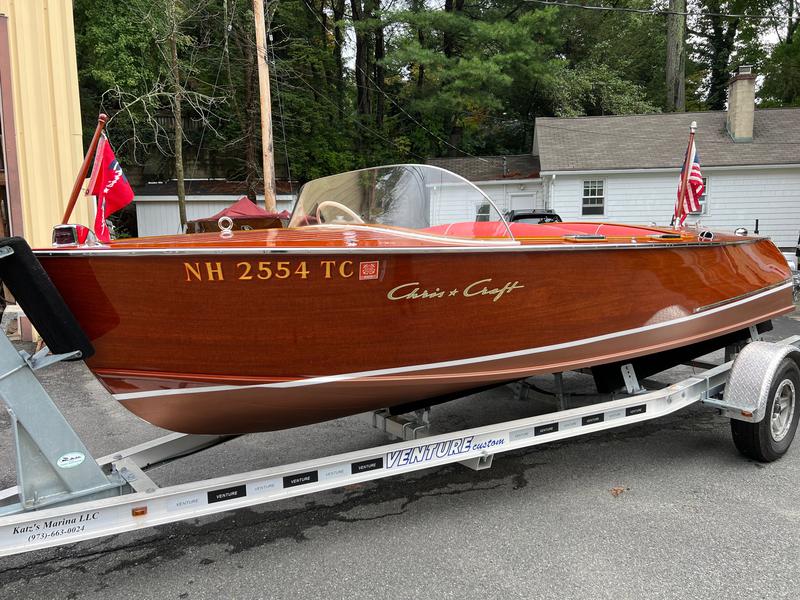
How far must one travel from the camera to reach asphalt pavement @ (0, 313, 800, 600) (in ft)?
8.87

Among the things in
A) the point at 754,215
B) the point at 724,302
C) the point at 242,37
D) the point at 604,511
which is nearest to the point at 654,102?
the point at 754,215

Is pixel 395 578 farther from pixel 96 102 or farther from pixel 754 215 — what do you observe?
pixel 96 102

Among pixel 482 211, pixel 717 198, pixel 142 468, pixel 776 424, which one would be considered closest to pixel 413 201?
pixel 482 211

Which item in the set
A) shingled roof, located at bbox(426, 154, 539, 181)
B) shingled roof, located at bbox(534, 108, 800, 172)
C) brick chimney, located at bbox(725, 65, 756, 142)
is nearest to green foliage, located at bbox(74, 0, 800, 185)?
shingled roof, located at bbox(426, 154, 539, 181)

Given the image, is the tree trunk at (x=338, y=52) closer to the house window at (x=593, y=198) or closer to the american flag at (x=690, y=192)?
the house window at (x=593, y=198)

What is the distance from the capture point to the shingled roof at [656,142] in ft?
56.3

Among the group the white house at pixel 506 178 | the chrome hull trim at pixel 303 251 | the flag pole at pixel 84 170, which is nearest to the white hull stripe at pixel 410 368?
the chrome hull trim at pixel 303 251

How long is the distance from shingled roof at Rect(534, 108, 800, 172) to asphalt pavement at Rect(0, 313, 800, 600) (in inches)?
569

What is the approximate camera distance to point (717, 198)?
1733 cm

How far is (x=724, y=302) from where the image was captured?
4.64m

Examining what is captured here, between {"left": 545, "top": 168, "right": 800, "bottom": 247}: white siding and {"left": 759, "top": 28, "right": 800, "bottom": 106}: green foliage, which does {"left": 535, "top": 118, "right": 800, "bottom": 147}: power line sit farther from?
{"left": 759, "top": 28, "right": 800, "bottom": 106}: green foliage

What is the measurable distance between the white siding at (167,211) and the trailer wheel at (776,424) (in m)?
17.7

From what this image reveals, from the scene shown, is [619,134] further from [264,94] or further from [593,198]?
→ [264,94]

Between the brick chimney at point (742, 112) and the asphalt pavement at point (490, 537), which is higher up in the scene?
the brick chimney at point (742, 112)
